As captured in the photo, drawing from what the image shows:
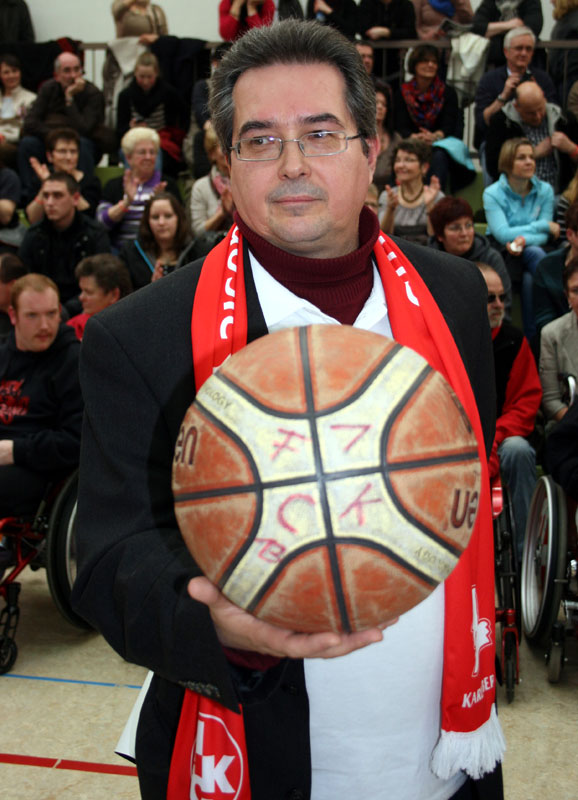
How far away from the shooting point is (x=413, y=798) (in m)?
1.58

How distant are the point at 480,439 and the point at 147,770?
883mm

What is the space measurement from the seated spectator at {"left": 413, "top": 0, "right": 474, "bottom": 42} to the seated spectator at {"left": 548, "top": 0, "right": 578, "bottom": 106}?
2.74 ft

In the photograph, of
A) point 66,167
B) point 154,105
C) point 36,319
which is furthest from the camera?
point 154,105

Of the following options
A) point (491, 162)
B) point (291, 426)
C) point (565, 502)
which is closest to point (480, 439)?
point (291, 426)

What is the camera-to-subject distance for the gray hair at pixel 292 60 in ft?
5.27

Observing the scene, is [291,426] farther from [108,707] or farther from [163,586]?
[108,707]

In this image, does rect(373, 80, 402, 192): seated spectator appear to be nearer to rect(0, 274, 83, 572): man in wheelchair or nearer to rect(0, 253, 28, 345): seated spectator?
rect(0, 253, 28, 345): seated spectator

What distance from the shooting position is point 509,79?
7426 millimetres

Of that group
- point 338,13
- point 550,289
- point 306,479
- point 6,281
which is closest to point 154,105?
point 338,13

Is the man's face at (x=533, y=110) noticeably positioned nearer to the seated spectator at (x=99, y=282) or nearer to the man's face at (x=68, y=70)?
the seated spectator at (x=99, y=282)

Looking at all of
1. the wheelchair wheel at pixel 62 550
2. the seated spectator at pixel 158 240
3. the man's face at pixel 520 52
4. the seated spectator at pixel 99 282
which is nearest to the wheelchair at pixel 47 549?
the wheelchair wheel at pixel 62 550

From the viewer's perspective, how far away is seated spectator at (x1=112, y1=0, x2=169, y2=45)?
9.15 m

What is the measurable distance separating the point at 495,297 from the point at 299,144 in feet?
11.0

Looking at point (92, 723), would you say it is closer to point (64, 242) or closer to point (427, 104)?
point (64, 242)
